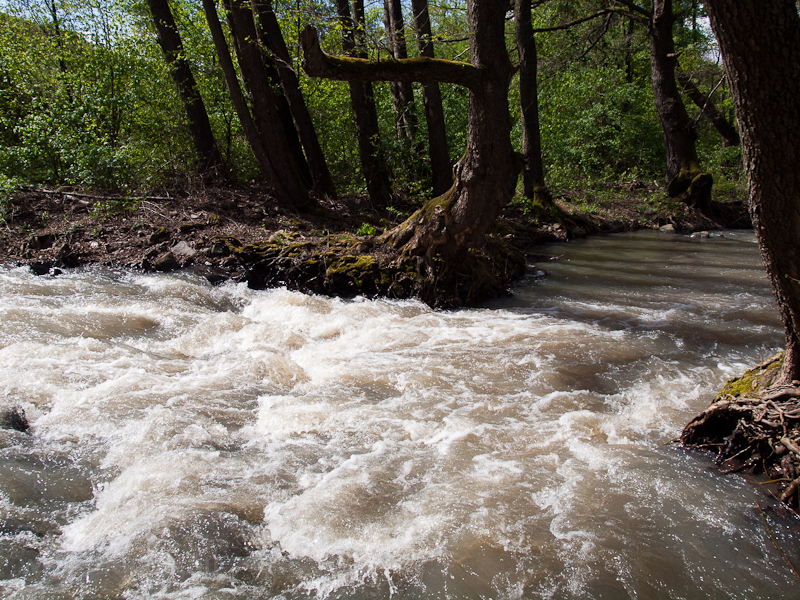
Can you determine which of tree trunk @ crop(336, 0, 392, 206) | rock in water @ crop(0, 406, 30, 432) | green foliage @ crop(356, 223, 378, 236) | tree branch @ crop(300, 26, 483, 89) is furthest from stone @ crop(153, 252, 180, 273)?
rock in water @ crop(0, 406, 30, 432)

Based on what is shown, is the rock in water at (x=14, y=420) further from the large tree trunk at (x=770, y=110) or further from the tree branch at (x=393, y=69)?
the large tree trunk at (x=770, y=110)

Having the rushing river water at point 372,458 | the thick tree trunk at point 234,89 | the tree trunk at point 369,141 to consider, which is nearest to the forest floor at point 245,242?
the tree trunk at point 369,141

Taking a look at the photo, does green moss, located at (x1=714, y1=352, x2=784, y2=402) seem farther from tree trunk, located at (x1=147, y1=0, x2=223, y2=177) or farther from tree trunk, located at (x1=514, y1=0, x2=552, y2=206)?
tree trunk, located at (x1=147, y1=0, x2=223, y2=177)

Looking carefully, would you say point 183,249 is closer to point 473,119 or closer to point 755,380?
point 473,119

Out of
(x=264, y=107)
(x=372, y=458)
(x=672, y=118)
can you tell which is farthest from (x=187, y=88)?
(x=672, y=118)

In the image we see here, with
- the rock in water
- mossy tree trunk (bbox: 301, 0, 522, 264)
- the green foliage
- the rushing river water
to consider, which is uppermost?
mossy tree trunk (bbox: 301, 0, 522, 264)

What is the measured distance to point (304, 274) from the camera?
9016 mm

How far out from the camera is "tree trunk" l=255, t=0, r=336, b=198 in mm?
11719

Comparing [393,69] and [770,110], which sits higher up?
[393,69]

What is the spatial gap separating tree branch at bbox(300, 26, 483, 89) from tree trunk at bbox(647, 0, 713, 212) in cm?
1163

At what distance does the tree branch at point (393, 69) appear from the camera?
22.0 ft

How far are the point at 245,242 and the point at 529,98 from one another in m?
9.00

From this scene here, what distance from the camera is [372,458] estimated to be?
158 inches

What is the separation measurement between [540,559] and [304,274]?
22.3 ft
